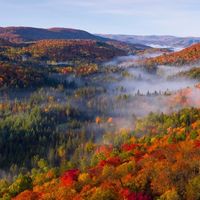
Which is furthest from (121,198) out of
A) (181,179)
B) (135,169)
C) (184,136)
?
Answer: (184,136)

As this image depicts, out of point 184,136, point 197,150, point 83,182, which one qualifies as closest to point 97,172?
point 83,182

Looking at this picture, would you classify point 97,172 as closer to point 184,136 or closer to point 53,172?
point 53,172

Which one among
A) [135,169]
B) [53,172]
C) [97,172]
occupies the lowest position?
[53,172]

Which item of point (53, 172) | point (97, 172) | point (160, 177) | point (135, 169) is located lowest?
point (53, 172)

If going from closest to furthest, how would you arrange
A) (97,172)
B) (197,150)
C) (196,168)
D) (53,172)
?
(196,168) < (197,150) < (97,172) < (53,172)

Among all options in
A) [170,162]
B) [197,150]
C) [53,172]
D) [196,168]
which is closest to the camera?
[196,168]

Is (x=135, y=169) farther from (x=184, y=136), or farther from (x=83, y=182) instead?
(x=184, y=136)

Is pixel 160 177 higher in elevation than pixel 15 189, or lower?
higher

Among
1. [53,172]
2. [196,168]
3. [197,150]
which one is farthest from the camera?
[53,172]

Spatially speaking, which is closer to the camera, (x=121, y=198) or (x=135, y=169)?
(x=121, y=198)
